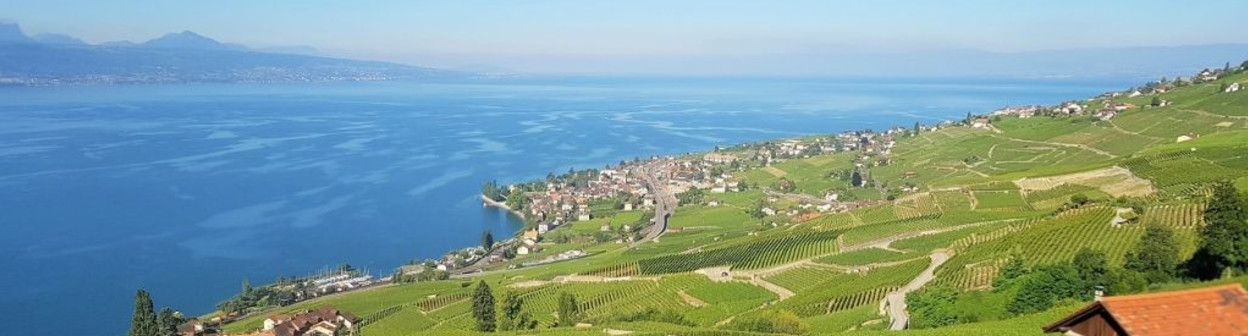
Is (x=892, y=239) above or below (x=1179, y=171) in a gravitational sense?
below

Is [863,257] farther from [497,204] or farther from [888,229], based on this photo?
[497,204]

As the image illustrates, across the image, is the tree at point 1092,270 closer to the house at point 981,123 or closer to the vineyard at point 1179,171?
the vineyard at point 1179,171

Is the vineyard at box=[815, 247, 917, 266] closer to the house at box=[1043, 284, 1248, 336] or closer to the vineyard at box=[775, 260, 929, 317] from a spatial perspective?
the vineyard at box=[775, 260, 929, 317]

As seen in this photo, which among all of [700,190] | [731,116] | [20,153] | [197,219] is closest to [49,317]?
[197,219]

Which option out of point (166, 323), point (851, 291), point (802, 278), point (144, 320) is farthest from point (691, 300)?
point (166, 323)

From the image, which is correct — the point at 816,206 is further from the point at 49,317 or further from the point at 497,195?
the point at 49,317

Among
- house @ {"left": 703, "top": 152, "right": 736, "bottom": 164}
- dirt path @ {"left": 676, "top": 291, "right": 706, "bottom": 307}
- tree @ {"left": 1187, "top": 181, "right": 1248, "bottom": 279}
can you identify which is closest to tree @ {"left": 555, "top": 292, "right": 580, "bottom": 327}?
dirt path @ {"left": 676, "top": 291, "right": 706, "bottom": 307}

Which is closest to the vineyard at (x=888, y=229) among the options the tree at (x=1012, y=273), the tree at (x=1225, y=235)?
the tree at (x=1012, y=273)
